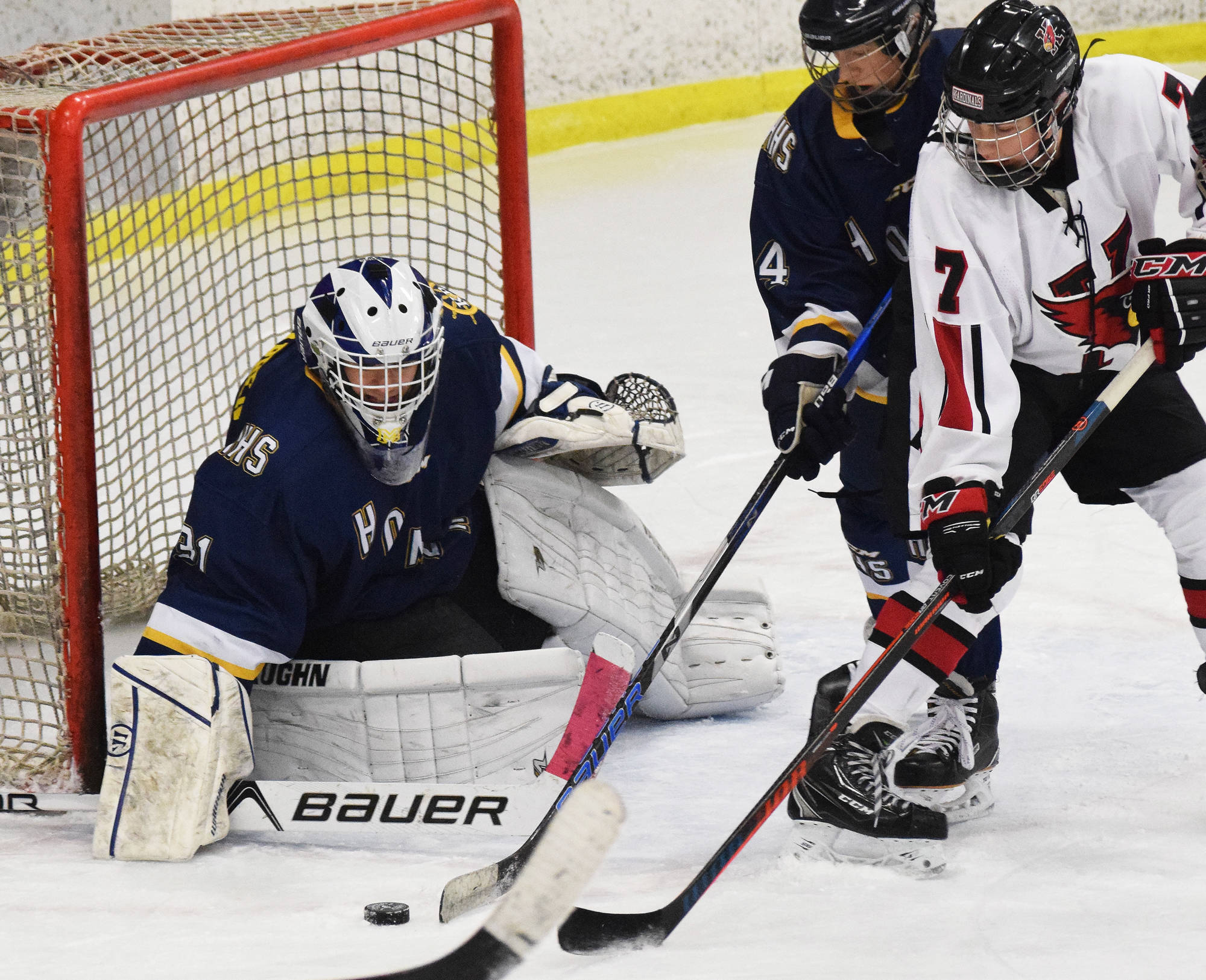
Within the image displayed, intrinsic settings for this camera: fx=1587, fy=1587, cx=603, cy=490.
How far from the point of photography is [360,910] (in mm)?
2004

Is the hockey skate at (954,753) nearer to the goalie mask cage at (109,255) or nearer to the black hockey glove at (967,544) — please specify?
the black hockey glove at (967,544)

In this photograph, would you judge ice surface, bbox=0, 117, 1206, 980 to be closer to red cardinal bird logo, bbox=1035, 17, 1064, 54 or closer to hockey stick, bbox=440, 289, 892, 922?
hockey stick, bbox=440, 289, 892, 922

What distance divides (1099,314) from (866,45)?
0.46 m

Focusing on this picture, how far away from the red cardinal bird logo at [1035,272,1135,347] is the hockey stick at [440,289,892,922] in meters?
0.33

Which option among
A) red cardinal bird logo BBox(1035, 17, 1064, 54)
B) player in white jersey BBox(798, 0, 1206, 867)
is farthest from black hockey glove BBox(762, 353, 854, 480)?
red cardinal bird logo BBox(1035, 17, 1064, 54)

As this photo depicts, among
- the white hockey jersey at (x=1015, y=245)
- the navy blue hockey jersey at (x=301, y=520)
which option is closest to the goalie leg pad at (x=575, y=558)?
the navy blue hockey jersey at (x=301, y=520)

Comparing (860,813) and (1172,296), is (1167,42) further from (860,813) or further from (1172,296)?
(860,813)

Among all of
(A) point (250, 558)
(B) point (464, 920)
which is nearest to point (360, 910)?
(B) point (464, 920)

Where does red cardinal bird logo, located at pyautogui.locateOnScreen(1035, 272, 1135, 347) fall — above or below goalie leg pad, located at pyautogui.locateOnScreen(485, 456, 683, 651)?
above

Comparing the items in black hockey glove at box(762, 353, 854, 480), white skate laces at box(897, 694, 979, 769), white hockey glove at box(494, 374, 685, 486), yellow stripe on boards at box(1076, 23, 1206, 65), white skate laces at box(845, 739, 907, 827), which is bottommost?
yellow stripe on boards at box(1076, 23, 1206, 65)

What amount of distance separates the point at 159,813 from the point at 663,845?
685 mm

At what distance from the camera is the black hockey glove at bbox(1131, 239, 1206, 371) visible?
6.23 feet

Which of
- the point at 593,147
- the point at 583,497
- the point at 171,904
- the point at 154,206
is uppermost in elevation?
the point at 154,206

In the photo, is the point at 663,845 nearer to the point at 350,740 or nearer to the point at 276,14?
the point at 350,740
